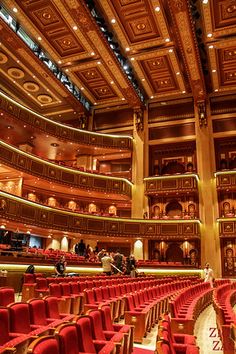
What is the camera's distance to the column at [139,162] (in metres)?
16.7

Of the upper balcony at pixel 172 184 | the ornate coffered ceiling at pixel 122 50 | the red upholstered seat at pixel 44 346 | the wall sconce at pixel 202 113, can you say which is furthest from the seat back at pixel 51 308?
the wall sconce at pixel 202 113

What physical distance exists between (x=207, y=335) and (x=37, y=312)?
2746mm

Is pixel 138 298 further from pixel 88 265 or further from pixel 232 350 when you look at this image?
pixel 88 265

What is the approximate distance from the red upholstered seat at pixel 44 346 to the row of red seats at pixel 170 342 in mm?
565

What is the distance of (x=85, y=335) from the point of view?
92.7 inches

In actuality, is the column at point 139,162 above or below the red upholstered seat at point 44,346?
above

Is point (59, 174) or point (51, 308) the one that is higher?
point (59, 174)

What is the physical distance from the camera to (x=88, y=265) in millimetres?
10953

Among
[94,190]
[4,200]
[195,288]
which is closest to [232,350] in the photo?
[195,288]

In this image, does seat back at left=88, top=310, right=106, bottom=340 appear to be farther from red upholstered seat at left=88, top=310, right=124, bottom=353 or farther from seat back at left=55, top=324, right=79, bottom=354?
seat back at left=55, top=324, right=79, bottom=354

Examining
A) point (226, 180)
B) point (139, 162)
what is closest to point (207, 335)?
point (226, 180)

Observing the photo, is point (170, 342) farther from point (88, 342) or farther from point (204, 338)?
point (204, 338)

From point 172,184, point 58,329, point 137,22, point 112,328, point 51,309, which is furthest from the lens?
point 172,184

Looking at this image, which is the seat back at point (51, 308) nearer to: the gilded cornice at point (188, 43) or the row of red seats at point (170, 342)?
the row of red seats at point (170, 342)
